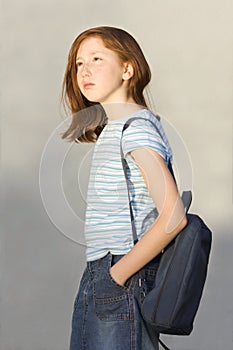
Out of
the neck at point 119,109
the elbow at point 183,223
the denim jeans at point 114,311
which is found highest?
the neck at point 119,109

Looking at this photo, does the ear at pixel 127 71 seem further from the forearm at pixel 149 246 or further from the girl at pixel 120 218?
the forearm at pixel 149 246

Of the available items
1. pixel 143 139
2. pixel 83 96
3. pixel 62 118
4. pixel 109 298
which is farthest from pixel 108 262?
pixel 62 118

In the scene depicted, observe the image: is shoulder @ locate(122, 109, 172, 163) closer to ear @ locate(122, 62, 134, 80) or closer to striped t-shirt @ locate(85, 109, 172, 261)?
striped t-shirt @ locate(85, 109, 172, 261)

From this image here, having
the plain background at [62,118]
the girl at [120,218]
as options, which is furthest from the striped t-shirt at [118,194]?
the plain background at [62,118]

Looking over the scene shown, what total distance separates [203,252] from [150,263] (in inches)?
4.4

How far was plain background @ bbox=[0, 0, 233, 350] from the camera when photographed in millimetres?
3877

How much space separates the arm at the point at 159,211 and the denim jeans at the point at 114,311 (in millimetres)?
39

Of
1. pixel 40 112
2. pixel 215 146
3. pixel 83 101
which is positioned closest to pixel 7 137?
pixel 40 112

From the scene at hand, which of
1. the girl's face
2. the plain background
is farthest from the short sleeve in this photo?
the plain background

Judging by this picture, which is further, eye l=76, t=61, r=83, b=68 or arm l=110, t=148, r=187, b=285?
eye l=76, t=61, r=83, b=68

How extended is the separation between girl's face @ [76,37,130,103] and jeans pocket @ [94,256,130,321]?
0.34m

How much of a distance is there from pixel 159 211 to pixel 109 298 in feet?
0.64

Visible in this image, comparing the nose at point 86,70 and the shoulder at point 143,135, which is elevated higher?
the nose at point 86,70

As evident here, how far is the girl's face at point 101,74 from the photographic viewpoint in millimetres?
1973
